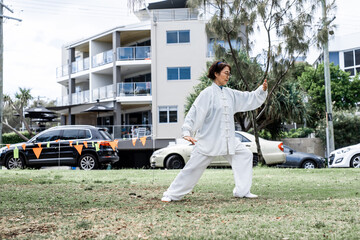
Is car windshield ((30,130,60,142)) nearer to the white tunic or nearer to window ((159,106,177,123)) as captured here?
the white tunic

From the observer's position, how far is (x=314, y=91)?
32.2 meters

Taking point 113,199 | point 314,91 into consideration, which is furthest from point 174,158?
point 314,91

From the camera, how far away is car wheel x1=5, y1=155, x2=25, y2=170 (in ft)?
52.1

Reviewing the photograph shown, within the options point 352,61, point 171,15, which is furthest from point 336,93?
point 171,15

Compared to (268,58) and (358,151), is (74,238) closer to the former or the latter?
(268,58)

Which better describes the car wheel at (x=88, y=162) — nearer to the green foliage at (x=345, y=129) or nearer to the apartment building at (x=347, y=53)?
the green foliage at (x=345, y=129)

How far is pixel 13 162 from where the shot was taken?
1592 cm

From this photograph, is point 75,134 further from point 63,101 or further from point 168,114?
point 63,101

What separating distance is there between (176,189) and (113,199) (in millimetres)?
879

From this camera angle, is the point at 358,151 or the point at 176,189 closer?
the point at 176,189

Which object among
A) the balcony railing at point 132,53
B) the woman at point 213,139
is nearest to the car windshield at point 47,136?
the woman at point 213,139

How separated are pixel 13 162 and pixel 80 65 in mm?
20624

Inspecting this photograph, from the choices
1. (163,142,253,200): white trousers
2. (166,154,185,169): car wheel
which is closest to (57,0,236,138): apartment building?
(166,154,185,169): car wheel

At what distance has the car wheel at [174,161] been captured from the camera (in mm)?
15227
